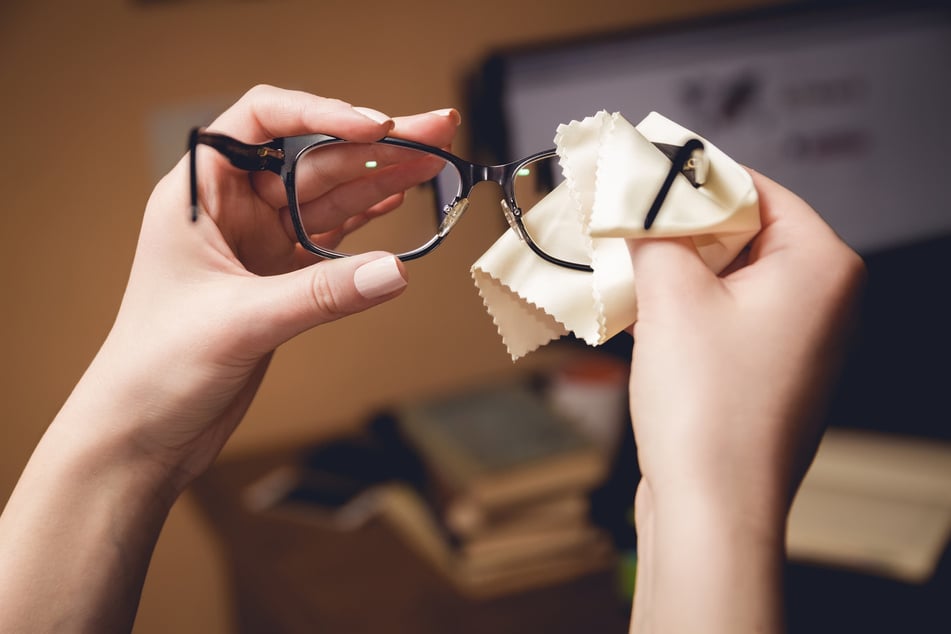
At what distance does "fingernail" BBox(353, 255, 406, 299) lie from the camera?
60cm

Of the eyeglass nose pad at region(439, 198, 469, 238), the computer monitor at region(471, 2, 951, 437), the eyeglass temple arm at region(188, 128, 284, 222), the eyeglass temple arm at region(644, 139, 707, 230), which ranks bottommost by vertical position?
the computer monitor at region(471, 2, 951, 437)

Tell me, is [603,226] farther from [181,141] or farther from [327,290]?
[181,141]

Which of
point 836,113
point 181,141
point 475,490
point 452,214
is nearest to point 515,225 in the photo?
point 452,214

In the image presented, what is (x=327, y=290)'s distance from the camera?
23.7 inches

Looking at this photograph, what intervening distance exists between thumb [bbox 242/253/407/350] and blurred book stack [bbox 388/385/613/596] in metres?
0.55

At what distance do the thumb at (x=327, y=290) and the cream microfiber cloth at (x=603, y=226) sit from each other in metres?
0.08

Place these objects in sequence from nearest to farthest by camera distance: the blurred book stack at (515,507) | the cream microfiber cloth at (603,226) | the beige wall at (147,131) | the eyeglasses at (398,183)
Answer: the cream microfiber cloth at (603,226) → the eyeglasses at (398,183) → the blurred book stack at (515,507) → the beige wall at (147,131)

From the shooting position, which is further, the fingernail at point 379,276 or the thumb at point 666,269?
the fingernail at point 379,276

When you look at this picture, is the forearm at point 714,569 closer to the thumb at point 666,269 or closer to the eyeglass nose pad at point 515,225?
the thumb at point 666,269

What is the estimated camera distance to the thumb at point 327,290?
1.97ft

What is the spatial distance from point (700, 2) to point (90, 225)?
1.22 meters

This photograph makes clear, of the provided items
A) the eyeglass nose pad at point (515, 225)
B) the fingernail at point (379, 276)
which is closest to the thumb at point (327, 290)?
the fingernail at point (379, 276)

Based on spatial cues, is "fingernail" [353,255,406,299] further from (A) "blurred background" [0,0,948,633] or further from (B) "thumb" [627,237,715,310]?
(A) "blurred background" [0,0,948,633]

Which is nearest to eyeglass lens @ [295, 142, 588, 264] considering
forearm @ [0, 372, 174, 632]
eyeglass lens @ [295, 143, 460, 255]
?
eyeglass lens @ [295, 143, 460, 255]
